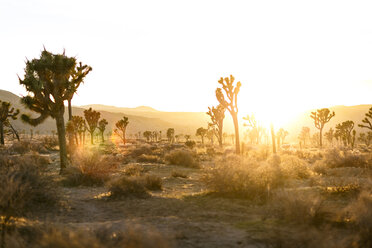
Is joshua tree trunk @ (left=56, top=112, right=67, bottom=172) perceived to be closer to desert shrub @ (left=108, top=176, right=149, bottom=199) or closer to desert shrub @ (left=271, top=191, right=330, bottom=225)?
desert shrub @ (left=108, top=176, right=149, bottom=199)

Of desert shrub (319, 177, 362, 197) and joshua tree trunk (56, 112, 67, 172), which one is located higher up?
joshua tree trunk (56, 112, 67, 172)

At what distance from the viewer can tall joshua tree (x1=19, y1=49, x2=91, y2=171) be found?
1678 cm

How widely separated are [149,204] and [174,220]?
2.40 metres

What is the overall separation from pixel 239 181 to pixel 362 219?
4842 mm

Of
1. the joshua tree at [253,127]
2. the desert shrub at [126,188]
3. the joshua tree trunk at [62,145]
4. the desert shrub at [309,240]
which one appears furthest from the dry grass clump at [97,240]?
the joshua tree at [253,127]

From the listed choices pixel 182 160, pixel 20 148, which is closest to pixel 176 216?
pixel 182 160

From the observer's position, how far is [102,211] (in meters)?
8.80

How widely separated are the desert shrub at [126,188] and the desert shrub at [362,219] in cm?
641

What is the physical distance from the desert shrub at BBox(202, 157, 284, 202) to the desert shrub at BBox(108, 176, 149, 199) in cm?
241

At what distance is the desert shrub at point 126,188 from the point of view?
415 inches

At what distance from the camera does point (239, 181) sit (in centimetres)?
1056

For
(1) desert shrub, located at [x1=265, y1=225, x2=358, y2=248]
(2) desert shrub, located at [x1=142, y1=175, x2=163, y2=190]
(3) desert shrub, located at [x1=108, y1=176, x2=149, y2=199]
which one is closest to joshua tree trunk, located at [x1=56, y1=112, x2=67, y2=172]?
(2) desert shrub, located at [x1=142, y1=175, x2=163, y2=190]

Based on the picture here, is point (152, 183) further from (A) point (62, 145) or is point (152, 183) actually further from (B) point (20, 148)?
(B) point (20, 148)

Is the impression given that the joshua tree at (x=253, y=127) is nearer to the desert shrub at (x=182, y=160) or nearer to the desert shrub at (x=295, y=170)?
the desert shrub at (x=182, y=160)
